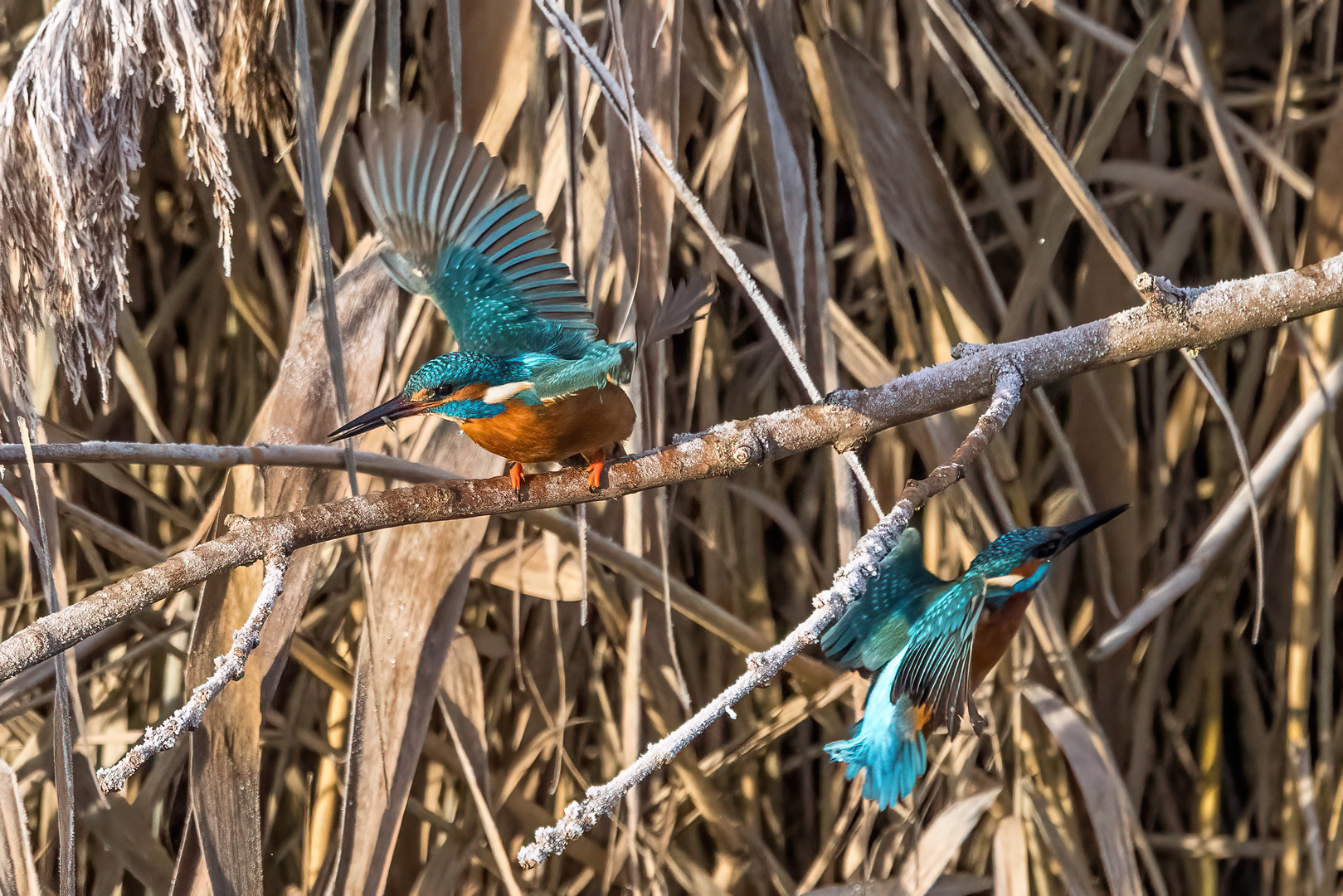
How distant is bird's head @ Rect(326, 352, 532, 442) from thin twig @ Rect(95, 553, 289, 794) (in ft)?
0.37

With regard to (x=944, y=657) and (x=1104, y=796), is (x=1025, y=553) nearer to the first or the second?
(x=944, y=657)

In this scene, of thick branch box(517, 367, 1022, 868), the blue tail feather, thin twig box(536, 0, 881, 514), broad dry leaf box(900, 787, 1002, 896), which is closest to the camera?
thick branch box(517, 367, 1022, 868)

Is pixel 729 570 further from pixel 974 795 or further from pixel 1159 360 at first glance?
pixel 1159 360

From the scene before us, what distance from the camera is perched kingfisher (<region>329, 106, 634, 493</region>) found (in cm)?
67

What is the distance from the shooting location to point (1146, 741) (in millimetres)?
1206

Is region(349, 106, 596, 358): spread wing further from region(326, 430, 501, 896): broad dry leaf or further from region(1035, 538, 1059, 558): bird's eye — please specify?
region(1035, 538, 1059, 558): bird's eye

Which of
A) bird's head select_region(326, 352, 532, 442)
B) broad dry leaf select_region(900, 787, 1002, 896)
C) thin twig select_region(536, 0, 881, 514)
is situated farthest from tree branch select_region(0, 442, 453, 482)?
broad dry leaf select_region(900, 787, 1002, 896)

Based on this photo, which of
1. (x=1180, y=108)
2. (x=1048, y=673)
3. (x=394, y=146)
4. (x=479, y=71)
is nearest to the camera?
(x=394, y=146)

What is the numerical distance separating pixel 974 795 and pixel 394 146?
0.83 m

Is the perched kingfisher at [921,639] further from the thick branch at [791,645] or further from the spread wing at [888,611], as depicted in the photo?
the thick branch at [791,645]

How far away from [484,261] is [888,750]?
458 mm

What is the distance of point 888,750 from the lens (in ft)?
2.33

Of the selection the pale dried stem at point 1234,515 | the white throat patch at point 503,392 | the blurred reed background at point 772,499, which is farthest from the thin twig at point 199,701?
the pale dried stem at point 1234,515

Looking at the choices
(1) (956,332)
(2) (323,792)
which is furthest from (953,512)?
(2) (323,792)
